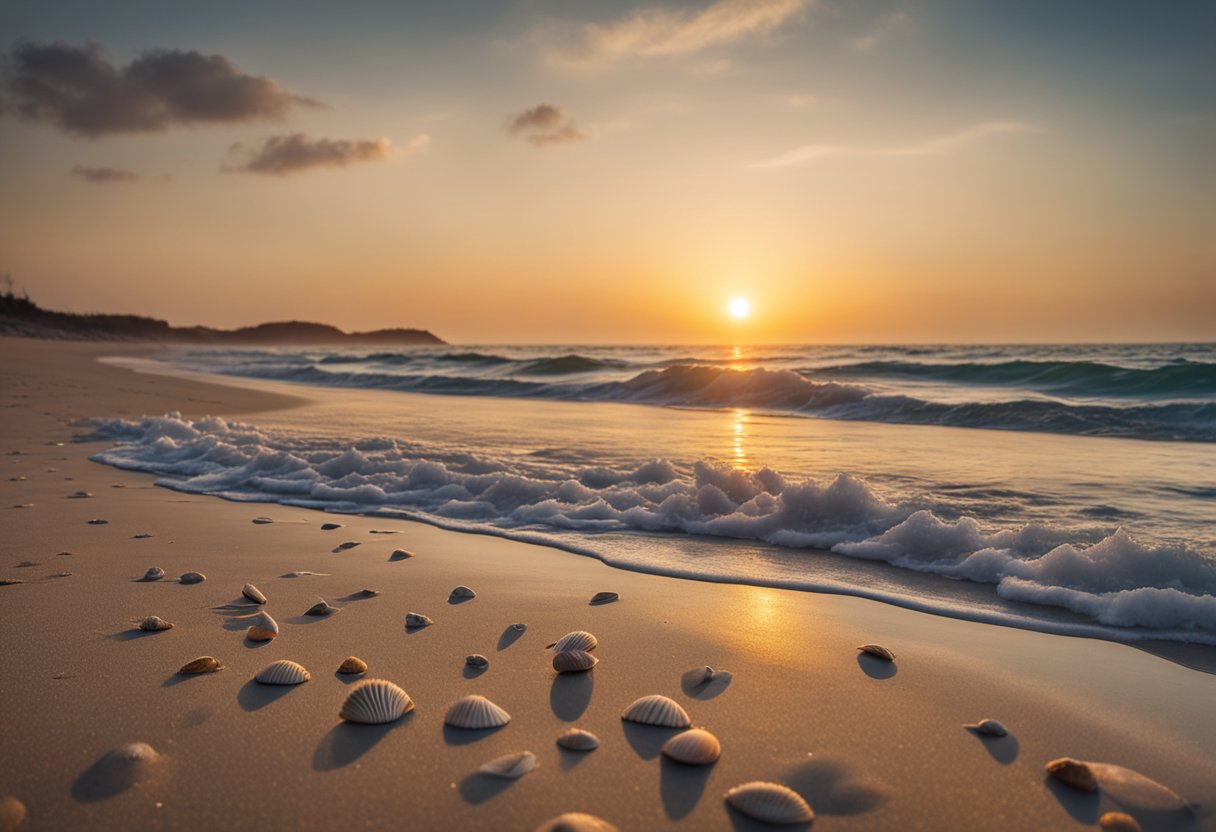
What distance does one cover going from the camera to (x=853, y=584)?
12.2 feet

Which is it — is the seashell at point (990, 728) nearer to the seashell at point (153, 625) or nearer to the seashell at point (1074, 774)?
the seashell at point (1074, 774)

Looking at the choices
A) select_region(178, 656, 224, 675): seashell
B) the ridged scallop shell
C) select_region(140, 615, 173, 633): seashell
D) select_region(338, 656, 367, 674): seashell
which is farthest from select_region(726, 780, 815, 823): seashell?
select_region(140, 615, 173, 633): seashell

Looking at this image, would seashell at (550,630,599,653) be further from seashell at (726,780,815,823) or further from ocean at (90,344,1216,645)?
ocean at (90,344,1216,645)

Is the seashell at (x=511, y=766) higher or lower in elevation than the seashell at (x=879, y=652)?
higher

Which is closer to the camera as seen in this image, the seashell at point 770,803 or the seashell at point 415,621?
the seashell at point 770,803

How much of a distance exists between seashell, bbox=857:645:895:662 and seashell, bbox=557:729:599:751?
1.24 m

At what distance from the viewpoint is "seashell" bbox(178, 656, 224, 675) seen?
2.39 m

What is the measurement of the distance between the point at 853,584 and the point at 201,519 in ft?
14.1

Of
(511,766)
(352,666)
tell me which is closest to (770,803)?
(511,766)

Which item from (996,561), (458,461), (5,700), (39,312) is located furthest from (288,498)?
(39,312)

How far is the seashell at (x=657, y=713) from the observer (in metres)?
2.12

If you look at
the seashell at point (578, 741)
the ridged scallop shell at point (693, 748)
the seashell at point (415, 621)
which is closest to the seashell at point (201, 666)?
the seashell at point (415, 621)

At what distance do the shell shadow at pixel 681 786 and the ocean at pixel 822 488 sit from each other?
193cm

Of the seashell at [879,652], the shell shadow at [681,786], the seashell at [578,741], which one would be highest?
the seashell at [578,741]
